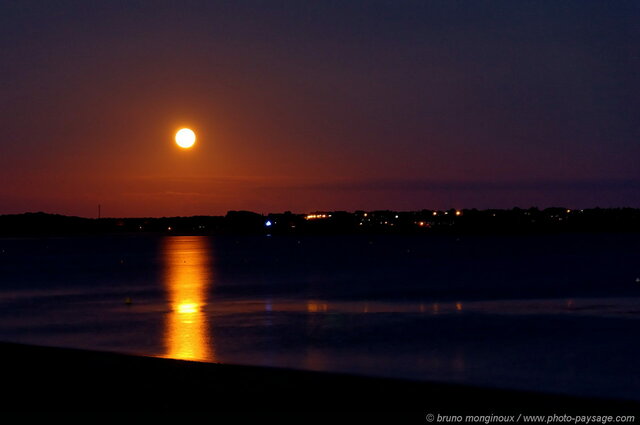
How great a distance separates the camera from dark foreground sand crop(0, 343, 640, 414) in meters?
10.5

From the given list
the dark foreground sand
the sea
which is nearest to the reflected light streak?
the sea

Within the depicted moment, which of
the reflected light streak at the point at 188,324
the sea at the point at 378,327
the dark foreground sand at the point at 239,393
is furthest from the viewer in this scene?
the reflected light streak at the point at 188,324

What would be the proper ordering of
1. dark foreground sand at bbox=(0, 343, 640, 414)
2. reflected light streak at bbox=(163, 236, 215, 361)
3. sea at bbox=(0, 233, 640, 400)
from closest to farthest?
1. dark foreground sand at bbox=(0, 343, 640, 414)
2. sea at bbox=(0, 233, 640, 400)
3. reflected light streak at bbox=(163, 236, 215, 361)

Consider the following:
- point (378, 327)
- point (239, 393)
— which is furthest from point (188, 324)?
point (239, 393)

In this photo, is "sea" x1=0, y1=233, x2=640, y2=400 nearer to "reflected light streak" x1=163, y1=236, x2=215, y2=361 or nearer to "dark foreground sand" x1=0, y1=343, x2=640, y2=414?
"reflected light streak" x1=163, y1=236, x2=215, y2=361

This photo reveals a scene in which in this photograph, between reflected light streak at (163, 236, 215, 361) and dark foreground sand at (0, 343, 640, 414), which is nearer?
dark foreground sand at (0, 343, 640, 414)

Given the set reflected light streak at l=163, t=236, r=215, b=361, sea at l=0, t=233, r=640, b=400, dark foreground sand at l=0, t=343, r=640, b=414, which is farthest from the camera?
reflected light streak at l=163, t=236, r=215, b=361

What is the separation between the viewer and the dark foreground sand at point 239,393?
10453 mm

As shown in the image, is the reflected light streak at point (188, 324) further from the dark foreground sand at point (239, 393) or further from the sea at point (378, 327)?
the dark foreground sand at point (239, 393)

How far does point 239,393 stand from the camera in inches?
453

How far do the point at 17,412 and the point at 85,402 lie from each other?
2.95 ft

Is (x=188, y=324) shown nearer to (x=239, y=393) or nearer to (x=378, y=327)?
(x=378, y=327)

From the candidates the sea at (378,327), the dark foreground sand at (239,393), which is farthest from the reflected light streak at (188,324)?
the dark foreground sand at (239,393)

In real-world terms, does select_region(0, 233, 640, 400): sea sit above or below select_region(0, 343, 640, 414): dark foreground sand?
below
